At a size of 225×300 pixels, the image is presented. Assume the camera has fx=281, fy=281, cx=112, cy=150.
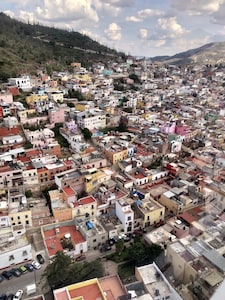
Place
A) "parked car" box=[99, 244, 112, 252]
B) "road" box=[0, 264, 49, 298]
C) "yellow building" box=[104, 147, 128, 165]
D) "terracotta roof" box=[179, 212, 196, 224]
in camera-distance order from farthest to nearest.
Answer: "yellow building" box=[104, 147, 128, 165]
"terracotta roof" box=[179, 212, 196, 224]
"parked car" box=[99, 244, 112, 252]
"road" box=[0, 264, 49, 298]

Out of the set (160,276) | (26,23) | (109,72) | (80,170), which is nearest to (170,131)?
(80,170)

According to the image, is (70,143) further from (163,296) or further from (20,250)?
(163,296)

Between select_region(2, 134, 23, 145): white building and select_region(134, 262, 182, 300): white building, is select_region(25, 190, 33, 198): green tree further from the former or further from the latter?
select_region(134, 262, 182, 300): white building

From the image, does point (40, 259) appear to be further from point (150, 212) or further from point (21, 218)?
point (150, 212)

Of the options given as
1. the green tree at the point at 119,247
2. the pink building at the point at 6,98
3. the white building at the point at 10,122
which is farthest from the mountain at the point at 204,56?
the green tree at the point at 119,247

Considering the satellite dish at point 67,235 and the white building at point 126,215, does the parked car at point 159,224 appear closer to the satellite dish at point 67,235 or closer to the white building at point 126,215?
the white building at point 126,215

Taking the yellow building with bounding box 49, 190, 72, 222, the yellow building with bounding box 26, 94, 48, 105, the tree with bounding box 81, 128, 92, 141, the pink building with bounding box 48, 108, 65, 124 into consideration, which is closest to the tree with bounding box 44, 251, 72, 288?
the yellow building with bounding box 49, 190, 72, 222
